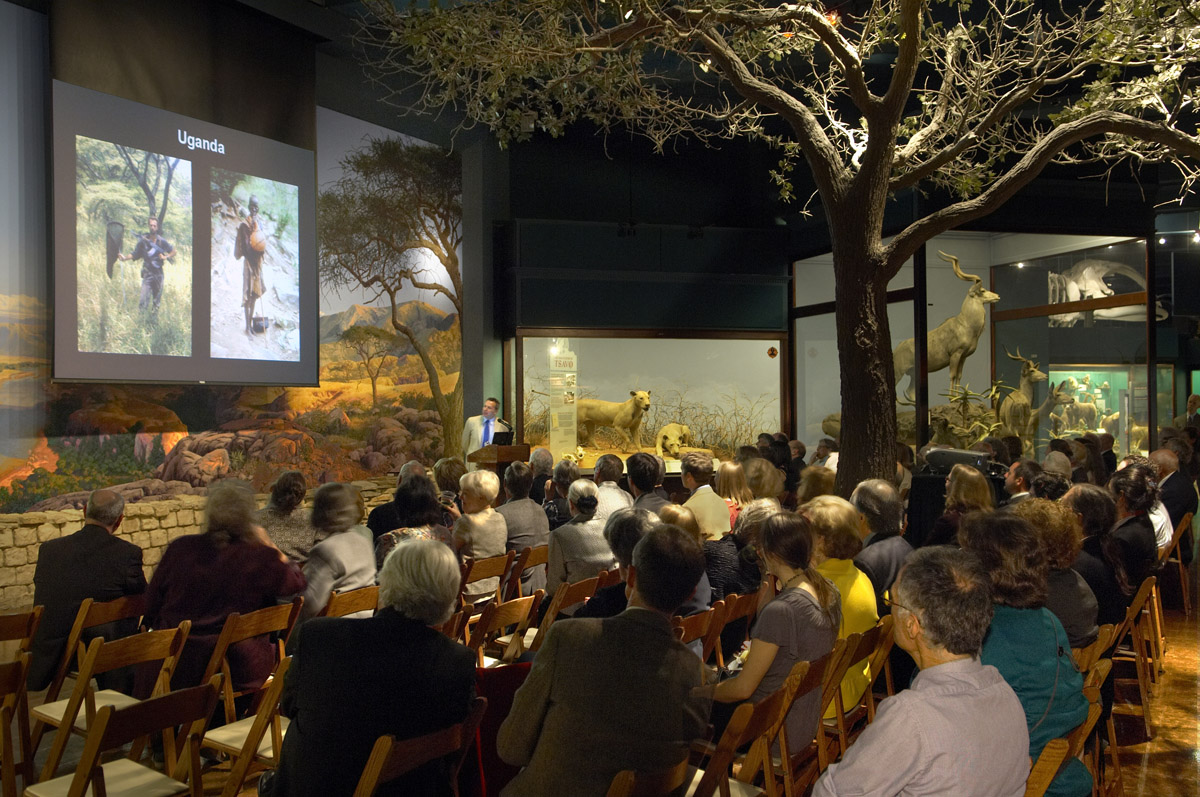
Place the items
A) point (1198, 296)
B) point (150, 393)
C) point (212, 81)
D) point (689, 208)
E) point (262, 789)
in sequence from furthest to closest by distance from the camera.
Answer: point (1198, 296) < point (689, 208) < point (212, 81) < point (150, 393) < point (262, 789)

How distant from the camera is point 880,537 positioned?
389 centimetres

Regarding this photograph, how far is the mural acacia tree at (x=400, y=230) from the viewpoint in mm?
9852

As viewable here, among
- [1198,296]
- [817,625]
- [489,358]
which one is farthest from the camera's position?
[1198,296]

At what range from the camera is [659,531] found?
224 centimetres

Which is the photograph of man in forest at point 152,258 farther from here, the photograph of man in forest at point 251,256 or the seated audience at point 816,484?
the seated audience at point 816,484

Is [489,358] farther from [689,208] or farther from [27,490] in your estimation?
[27,490]

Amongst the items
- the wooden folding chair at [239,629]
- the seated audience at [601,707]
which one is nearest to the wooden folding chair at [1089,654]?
the seated audience at [601,707]

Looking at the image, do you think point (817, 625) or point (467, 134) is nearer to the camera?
point (817, 625)

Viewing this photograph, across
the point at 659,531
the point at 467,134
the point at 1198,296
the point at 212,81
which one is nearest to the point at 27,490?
the point at 212,81

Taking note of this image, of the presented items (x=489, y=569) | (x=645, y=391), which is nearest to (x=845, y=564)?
(x=489, y=569)

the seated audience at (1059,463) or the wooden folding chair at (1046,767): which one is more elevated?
the seated audience at (1059,463)

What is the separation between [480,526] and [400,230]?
22.5ft

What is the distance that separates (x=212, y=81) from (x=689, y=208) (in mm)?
6523

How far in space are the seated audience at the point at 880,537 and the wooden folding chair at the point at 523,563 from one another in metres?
1.50
